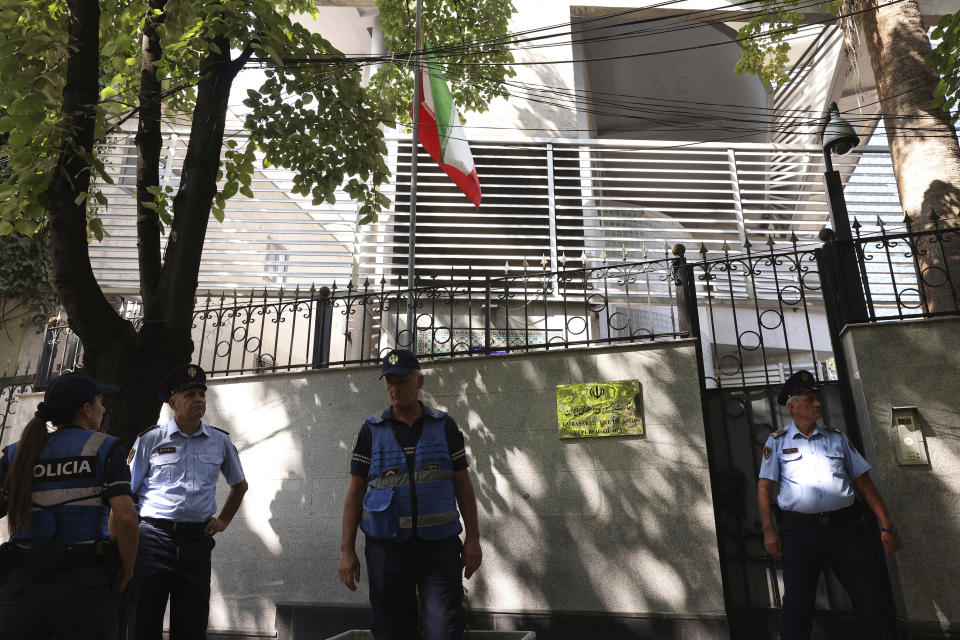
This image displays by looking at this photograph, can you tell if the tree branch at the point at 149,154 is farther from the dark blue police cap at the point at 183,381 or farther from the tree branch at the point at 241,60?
the dark blue police cap at the point at 183,381

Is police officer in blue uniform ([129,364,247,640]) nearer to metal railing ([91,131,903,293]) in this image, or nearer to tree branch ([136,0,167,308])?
tree branch ([136,0,167,308])

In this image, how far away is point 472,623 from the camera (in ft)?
18.3

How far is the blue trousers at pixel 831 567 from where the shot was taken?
13.6 feet

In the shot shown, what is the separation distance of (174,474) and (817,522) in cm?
412

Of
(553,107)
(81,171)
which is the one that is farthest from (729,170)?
(81,171)

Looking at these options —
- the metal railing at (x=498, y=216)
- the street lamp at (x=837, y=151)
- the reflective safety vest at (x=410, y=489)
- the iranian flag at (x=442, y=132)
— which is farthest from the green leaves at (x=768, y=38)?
the reflective safety vest at (x=410, y=489)

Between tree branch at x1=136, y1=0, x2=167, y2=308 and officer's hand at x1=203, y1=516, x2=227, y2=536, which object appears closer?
officer's hand at x1=203, y1=516, x2=227, y2=536

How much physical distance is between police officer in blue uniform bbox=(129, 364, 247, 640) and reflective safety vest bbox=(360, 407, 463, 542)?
115cm

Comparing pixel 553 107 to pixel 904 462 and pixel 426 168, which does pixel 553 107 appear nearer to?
pixel 426 168

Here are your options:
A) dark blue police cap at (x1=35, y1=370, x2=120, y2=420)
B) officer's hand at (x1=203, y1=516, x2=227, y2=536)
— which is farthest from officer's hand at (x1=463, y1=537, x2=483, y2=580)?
dark blue police cap at (x1=35, y1=370, x2=120, y2=420)

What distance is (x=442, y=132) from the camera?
7789mm

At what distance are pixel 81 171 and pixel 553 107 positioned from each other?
8482 mm

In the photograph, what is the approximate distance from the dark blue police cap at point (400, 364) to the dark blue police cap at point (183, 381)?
4.15ft

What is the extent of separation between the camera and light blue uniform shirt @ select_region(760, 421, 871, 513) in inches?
172
